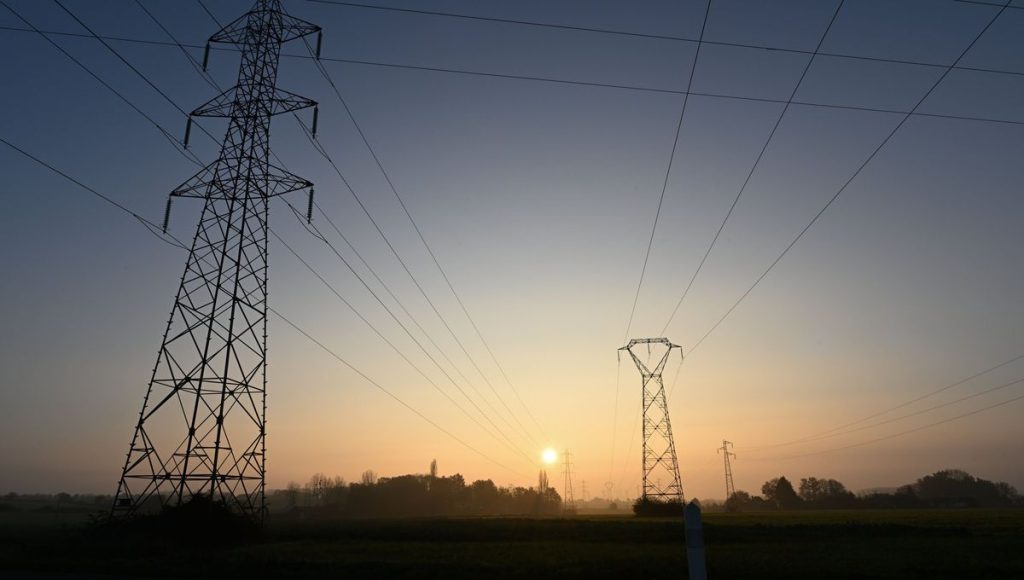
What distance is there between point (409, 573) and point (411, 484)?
156 metres

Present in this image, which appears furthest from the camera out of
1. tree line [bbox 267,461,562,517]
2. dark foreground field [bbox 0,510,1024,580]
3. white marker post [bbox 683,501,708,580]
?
tree line [bbox 267,461,562,517]

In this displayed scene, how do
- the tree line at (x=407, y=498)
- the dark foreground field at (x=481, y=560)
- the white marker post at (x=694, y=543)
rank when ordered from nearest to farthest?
the white marker post at (x=694, y=543)
the dark foreground field at (x=481, y=560)
the tree line at (x=407, y=498)

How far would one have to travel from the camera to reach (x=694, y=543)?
245 inches

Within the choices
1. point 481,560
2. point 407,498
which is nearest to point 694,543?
point 481,560

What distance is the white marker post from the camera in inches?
233

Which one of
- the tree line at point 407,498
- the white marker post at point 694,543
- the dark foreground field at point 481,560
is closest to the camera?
the white marker post at point 694,543

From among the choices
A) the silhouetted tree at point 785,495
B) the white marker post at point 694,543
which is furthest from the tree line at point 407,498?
the white marker post at point 694,543

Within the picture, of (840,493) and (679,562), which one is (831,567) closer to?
(679,562)

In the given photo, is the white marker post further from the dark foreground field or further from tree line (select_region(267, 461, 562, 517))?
tree line (select_region(267, 461, 562, 517))

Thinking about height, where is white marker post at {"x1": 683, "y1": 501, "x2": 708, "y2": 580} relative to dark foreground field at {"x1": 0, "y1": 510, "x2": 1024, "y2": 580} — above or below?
above

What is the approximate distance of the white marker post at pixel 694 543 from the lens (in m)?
5.93

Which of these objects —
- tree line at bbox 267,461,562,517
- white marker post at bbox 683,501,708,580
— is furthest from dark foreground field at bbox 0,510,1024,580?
tree line at bbox 267,461,562,517

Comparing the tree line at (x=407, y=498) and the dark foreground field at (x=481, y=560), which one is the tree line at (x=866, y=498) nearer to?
the tree line at (x=407, y=498)

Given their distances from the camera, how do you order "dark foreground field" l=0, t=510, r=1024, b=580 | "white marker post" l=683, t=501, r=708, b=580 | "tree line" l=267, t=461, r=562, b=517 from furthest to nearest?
"tree line" l=267, t=461, r=562, b=517, "dark foreground field" l=0, t=510, r=1024, b=580, "white marker post" l=683, t=501, r=708, b=580
